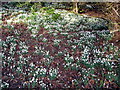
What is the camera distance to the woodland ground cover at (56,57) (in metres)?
4.83

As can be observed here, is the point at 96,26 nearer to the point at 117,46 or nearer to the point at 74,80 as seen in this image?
the point at 117,46

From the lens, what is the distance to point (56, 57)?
6.25 meters

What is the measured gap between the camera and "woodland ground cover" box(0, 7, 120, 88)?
483 cm

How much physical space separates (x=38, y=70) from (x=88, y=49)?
2.58m

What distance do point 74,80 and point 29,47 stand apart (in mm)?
3051

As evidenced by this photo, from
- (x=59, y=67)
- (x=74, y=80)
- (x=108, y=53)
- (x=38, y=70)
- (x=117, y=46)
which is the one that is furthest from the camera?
(x=117, y=46)

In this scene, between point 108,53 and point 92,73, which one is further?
point 108,53

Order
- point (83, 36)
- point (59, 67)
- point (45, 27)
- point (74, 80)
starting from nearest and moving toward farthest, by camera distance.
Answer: point (74, 80) < point (59, 67) < point (83, 36) < point (45, 27)

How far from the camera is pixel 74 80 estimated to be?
4.84m

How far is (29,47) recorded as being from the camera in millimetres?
7070

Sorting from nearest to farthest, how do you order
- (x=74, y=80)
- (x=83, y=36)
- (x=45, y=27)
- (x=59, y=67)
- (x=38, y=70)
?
1. (x=74, y=80)
2. (x=38, y=70)
3. (x=59, y=67)
4. (x=83, y=36)
5. (x=45, y=27)

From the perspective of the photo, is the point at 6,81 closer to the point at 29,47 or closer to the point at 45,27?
the point at 29,47

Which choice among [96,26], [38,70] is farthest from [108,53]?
[96,26]

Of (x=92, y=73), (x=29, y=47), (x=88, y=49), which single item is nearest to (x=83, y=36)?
(x=88, y=49)
